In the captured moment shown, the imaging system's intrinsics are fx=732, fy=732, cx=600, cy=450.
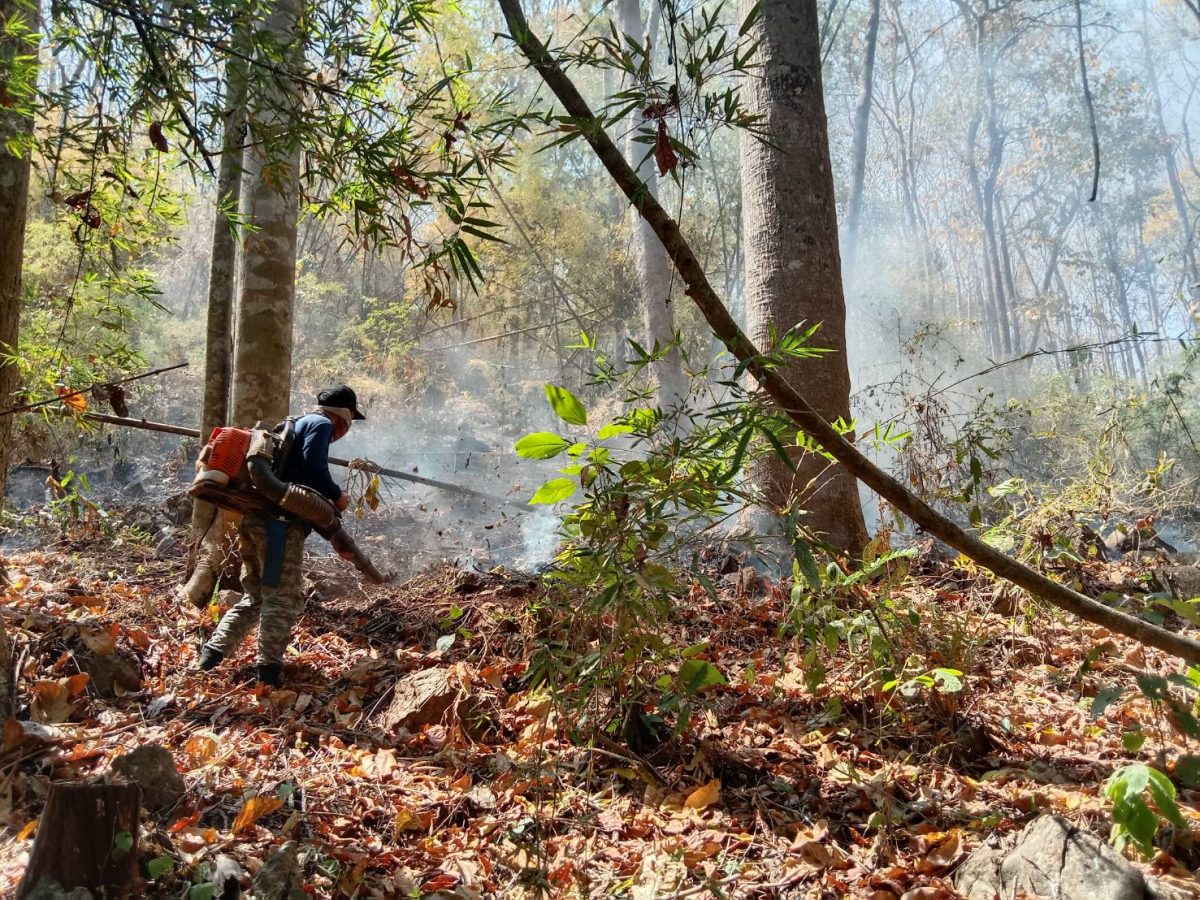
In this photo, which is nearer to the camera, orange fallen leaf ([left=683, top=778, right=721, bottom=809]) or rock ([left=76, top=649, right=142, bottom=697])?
orange fallen leaf ([left=683, top=778, right=721, bottom=809])

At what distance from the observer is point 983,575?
3.89 metres

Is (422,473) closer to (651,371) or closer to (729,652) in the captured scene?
(651,371)

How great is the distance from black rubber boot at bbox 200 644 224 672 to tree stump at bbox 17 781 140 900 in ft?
6.73

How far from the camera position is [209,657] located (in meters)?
3.80

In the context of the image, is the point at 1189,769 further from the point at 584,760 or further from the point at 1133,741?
the point at 584,760

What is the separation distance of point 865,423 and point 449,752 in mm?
12583

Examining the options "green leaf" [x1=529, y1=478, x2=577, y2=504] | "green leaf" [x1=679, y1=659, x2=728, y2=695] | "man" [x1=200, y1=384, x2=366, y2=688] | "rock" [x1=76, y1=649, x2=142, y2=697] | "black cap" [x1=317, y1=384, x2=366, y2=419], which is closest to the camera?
"green leaf" [x1=529, y1=478, x2=577, y2=504]

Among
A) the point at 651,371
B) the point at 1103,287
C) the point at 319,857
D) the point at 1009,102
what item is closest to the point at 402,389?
the point at 651,371

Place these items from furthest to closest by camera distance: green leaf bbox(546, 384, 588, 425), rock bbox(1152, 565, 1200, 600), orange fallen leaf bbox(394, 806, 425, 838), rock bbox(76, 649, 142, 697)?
1. rock bbox(1152, 565, 1200, 600)
2. rock bbox(76, 649, 142, 697)
3. orange fallen leaf bbox(394, 806, 425, 838)
4. green leaf bbox(546, 384, 588, 425)

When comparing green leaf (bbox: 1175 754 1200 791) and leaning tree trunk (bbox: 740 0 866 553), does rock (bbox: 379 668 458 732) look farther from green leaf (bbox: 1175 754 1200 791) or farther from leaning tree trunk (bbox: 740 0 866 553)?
green leaf (bbox: 1175 754 1200 791)

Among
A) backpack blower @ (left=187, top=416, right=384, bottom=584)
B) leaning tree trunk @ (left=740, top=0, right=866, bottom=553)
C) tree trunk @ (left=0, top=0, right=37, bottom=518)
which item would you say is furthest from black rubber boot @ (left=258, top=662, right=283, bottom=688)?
leaning tree trunk @ (left=740, top=0, right=866, bottom=553)

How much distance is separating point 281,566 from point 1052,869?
11.7 feet

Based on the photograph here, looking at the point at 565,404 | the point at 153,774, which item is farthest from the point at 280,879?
the point at 565,404

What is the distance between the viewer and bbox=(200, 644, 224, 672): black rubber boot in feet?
12.4
